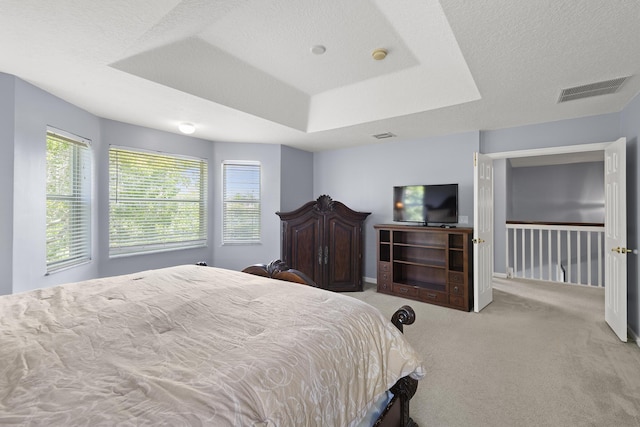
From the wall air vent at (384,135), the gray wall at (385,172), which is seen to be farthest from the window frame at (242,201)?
the wall air vent at (384,135)

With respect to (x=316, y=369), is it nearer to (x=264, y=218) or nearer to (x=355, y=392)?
(x=355, y=392)

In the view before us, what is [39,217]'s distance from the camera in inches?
108

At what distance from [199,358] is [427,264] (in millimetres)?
3742

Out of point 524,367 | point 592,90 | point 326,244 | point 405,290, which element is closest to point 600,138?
point 592,90

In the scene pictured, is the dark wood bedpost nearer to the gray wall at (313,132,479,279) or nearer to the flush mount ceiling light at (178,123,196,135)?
the gray wall at (313,132,479,279)

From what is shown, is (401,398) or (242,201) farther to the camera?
(242,201)

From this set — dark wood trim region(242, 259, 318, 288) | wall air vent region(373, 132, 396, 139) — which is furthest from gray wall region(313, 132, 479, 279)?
dark wood trim region(242, 259, 318, 288)

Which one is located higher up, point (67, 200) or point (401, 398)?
point (67, 200)

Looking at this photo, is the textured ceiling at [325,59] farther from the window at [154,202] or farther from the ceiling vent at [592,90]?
the window at [154,202]

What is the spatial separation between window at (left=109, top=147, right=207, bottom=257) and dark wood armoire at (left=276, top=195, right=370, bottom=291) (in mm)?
1388

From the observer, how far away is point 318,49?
8.39ft

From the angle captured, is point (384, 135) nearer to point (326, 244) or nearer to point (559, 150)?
point (326, 244)

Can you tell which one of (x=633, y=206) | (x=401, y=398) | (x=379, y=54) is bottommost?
(x=401, y=398)

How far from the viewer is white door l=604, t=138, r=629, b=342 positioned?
9.12 ft
